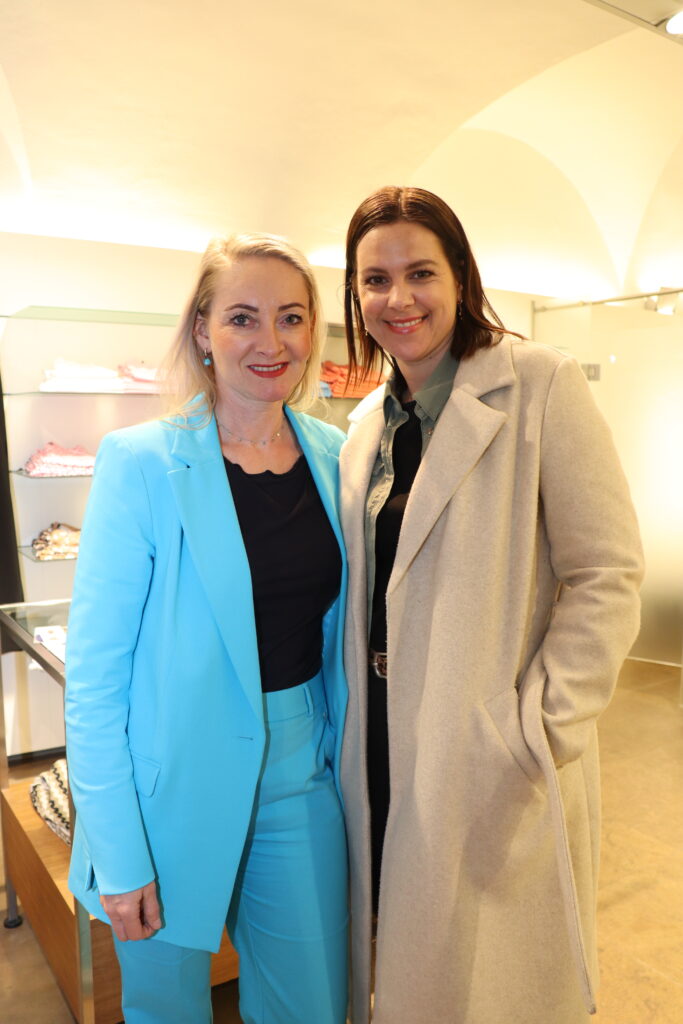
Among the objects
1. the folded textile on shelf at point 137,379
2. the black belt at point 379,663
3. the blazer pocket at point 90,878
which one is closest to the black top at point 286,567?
the black belt at point 379,663

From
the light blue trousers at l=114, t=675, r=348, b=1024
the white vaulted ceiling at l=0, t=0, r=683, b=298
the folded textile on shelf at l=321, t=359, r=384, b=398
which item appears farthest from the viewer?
the folded textile on shelf at l=321, t=359, r=384, b=398

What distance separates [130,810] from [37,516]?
132 inches

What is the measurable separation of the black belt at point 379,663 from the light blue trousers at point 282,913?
0.15m

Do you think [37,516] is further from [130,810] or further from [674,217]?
[674,217]

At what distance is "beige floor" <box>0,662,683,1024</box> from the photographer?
8.57 feet

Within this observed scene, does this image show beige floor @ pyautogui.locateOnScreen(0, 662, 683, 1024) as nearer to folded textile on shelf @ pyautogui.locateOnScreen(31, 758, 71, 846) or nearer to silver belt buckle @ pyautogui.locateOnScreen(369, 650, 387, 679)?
folded textile on shelf @ pyautogui.locateOnScreen(31, 758, 71, 846)

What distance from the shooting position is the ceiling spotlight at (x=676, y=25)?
9.65 feet

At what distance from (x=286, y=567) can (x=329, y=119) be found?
371 cm

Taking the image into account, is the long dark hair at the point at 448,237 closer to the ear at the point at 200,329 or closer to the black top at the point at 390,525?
the black top at the point at 390,525

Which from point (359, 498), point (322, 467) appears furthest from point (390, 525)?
point (322, 467)

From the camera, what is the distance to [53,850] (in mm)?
2592

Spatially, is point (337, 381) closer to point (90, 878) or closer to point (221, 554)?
point (221, 554)

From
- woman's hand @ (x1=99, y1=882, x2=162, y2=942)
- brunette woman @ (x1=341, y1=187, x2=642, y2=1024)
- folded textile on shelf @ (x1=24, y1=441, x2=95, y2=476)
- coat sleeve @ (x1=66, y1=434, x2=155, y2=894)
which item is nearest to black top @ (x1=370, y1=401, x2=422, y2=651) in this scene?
brunette woman @ (x1=341, y1=187, x2=642, y2=1024)

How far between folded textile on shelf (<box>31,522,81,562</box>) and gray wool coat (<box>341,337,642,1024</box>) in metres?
3.13
